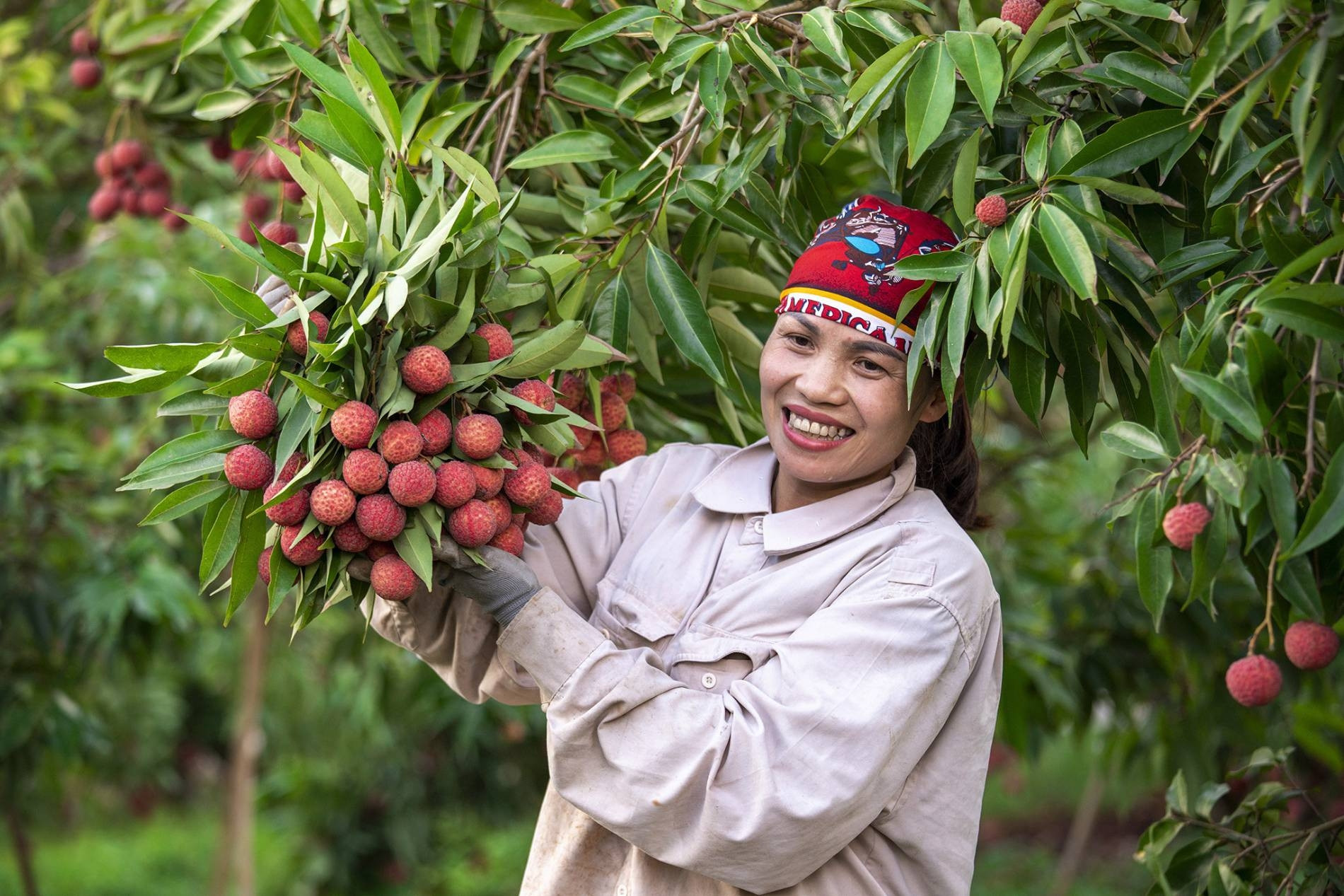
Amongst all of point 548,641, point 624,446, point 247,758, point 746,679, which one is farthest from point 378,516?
point 247,758

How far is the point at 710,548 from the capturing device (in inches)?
67.4

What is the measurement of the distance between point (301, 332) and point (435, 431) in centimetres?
18

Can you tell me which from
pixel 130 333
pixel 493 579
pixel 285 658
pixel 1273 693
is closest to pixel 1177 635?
pixel 1273 693

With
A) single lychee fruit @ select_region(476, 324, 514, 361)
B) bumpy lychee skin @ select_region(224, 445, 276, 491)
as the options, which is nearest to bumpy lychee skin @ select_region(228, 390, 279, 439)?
bumpy lychee skin @ select_region(224, 445, 276, 491)

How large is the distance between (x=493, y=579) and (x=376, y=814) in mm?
4496

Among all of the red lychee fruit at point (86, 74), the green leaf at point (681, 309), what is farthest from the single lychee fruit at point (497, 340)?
the red lychee fruit at point (86, 74)

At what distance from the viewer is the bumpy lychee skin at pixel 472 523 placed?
1.38 meters

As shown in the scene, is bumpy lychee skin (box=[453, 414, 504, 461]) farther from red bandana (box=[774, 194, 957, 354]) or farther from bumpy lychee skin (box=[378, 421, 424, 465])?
red bandana (box=[774, 194, 957, 354])

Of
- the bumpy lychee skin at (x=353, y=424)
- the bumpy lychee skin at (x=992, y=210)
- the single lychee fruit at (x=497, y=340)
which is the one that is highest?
the bumpy lychee skin at (x=992, y=210)

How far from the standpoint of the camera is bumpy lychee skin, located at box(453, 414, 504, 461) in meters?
1.37

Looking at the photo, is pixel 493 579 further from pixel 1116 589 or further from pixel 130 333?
pixel 130 333

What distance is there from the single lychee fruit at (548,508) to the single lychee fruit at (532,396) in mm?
89

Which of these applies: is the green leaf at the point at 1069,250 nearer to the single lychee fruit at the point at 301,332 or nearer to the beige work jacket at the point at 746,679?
the beige work jacket at the point at 746,679

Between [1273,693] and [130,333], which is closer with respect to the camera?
[1273,693]
